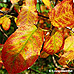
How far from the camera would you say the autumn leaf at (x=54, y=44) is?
1.38 ft

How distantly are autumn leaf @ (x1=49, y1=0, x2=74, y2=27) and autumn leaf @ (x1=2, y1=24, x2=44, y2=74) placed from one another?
0.09 meters

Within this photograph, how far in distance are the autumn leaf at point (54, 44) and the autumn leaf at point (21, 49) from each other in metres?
0.09

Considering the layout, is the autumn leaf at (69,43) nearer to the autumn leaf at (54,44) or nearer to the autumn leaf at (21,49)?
the autumn leaf at (54,44)

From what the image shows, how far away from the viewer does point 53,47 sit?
424mm

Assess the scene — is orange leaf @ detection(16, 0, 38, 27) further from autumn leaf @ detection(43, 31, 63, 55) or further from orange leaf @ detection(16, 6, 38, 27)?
autumn leaf @ detection(43, 31, 63, 55)

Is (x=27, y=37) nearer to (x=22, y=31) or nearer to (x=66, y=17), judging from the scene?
(x=22, y=31)

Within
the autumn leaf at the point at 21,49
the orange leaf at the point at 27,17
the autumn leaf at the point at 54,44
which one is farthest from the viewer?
the orange leaf at the point at 27,17

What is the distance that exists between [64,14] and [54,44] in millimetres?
131

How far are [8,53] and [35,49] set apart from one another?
0.27 ft

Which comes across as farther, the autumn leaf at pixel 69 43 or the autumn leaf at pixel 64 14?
the autumn leaf at pixel 69 43

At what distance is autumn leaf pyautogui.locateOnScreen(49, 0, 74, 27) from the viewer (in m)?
0.37

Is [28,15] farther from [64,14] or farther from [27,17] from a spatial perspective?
[64,14]

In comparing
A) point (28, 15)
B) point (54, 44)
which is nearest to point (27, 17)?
point (28, 15)

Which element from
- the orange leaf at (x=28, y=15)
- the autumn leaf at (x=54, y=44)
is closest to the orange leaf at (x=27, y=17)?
the orange leaf at (x=28, y=15)
